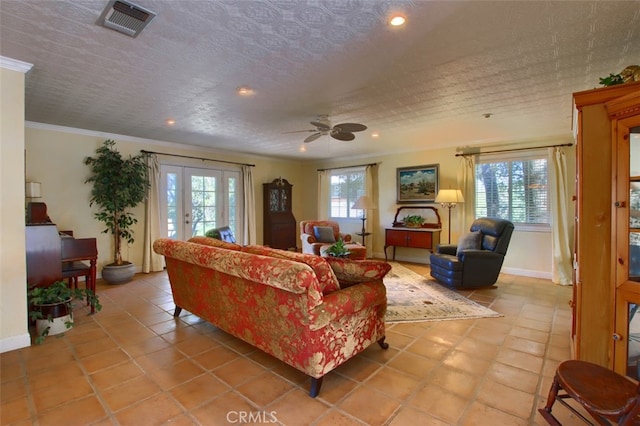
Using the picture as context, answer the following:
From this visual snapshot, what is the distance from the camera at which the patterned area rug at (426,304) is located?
10.7 feet

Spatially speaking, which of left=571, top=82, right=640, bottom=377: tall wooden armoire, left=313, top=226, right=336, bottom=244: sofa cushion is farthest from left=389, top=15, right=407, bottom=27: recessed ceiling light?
left=313, top=226, right=336, bottom=244: sofa cushion

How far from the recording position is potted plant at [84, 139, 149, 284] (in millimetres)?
4656

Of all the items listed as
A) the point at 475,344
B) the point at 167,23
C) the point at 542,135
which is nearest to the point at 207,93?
the point at 167,23

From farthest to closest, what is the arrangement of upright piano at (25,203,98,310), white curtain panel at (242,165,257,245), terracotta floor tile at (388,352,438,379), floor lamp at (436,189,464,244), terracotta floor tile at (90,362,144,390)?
white curtain panel at (242,165,257,245) → floor lamp at (436,189,464,244) → upright piano at (25,203,98,310) → terracotta floor tile at (388,352,438,379) → terracotta floor tile at (90,362,144,390)

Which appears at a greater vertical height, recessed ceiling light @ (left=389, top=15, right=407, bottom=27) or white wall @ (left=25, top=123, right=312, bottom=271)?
recessed ceiling light @ (left=389, top=15, right=407, bottom=27)

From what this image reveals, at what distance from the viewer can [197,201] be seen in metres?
6.12

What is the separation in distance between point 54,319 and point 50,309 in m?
0.10

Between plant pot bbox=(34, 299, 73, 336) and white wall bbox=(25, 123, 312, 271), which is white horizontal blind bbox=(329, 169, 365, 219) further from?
plant pot bbox=(34, 299, 73, 336)

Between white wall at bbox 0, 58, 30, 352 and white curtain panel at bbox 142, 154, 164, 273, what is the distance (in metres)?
2.77

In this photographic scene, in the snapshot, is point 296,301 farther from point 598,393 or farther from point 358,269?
point 598,393

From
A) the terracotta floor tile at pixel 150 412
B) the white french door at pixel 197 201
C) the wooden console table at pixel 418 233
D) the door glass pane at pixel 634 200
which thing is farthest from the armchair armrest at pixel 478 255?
the white french door at pixel 197 201

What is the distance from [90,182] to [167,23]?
3970 millimetres

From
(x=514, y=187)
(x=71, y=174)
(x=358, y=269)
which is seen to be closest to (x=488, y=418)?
(x=358, y=269)

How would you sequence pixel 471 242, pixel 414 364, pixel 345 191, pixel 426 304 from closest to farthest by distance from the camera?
pixel 414 364 → pixel 426 304 → pixel 471 242 → pixel 345 191
